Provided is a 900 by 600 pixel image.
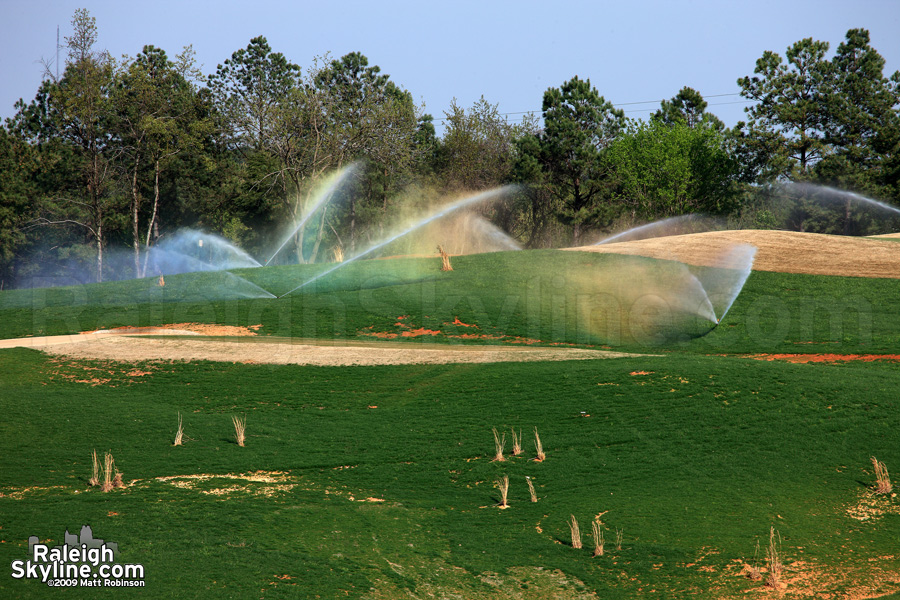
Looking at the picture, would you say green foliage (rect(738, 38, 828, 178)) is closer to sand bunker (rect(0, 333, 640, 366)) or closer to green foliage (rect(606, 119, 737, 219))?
green foliage (rect(606, 119, 737, 219))

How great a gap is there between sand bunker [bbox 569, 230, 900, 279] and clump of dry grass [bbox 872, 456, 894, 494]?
1203 inches

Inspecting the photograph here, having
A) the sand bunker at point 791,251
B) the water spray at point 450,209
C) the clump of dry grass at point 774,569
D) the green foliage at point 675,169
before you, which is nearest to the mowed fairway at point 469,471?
the clump of dry grass at point 774,569

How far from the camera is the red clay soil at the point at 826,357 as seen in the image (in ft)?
99.9

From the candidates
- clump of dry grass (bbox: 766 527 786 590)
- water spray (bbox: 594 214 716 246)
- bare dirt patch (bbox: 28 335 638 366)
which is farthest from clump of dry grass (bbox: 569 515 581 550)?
water spray (bbox: 594 214 716 246)

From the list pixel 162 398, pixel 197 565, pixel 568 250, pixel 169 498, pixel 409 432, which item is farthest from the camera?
pixel 568 250

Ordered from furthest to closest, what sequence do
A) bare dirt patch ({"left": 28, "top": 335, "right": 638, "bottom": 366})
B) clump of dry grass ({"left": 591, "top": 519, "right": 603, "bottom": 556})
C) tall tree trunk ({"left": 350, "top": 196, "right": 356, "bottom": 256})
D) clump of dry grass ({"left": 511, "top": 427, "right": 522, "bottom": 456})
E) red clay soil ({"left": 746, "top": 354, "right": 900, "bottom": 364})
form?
tall tree trunk ({"left": 350, "top": 196, "right": 356, "bottom": 256}), red clay soil ({"left": 746, "top": 354, "right": 900, "bottom": 364}), bare dirt patch ({"left": 28, "top": 335, "right": 638, "bottom": 366}), clump of dry grass ({"left": 511, "top": 427, "right": 522, "bottom": 456}), clump of dry grass ({"left": 591, "top": 519, "right": 603, "bottom": 556})

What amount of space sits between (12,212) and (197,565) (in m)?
81.9

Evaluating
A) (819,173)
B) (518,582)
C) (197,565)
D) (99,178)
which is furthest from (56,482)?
(819,173)

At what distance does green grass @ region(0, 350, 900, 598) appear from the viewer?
13.4 m

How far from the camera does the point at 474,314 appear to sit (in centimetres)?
3822

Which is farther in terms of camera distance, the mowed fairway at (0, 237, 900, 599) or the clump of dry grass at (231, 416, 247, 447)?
the clump of dry grass at (231, 416, 247, 447)

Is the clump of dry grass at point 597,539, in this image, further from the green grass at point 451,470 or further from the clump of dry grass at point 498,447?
the clump of dry grass at point 498,447

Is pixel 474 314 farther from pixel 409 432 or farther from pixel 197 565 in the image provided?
pixel 197 565

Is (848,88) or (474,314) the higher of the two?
(848,88)
